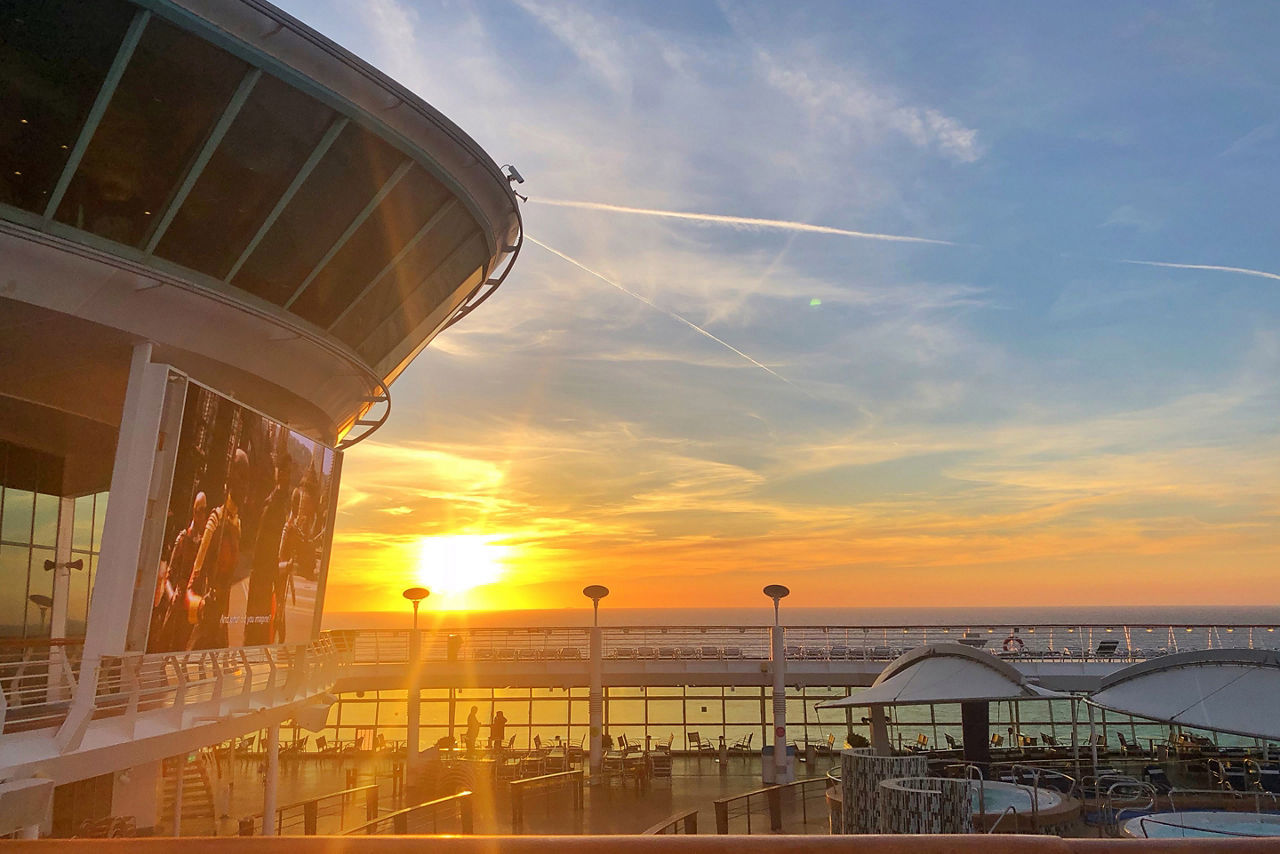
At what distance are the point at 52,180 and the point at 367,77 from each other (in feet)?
14.4

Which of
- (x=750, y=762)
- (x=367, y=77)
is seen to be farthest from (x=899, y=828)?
(x=750, y=762)

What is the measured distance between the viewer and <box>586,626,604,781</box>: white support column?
2906 cm

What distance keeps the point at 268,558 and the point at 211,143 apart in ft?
28.5

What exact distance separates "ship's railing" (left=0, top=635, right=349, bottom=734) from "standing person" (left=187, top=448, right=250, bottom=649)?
40 cm

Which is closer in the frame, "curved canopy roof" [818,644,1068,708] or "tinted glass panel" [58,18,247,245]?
"tinted glass panel" [58,18,247,245]

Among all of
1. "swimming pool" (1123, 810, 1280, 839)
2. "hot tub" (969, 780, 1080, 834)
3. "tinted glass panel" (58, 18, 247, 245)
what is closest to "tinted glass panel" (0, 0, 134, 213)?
"tinted glass panel" (58, 18, 247, 245)

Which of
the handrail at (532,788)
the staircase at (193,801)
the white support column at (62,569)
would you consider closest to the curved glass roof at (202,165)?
the white support column at (62,569)

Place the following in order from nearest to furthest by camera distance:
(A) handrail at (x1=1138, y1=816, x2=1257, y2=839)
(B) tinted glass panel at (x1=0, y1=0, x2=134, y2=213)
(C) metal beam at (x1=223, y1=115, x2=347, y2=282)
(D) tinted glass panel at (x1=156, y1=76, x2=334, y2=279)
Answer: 1. (B) tinted glass panel at (x1=0, y1=0, x2=134, y2=213)
2. (A) handrail at (x1=1138, y1=816, x2=1257, y2=839)
3. (D) tinted glass panel at (x1=156, y1=76, x2=334, y2=279)
4. (C) metal beam at (x1=223, y1=115, x2=347, y2=282)

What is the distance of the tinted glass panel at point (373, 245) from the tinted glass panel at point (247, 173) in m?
1.81

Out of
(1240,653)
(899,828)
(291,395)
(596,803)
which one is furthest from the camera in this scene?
(596,803)

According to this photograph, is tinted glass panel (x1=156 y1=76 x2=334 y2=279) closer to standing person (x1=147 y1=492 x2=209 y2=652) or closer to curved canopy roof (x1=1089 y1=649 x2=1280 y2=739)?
standing person (x1=147 y1=492 x2=209 y2=652)

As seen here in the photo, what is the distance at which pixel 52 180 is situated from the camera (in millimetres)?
12289

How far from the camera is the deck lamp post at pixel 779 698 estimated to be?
91.9ft

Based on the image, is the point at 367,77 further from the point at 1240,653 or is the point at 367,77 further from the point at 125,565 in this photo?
the point at 1240,653
